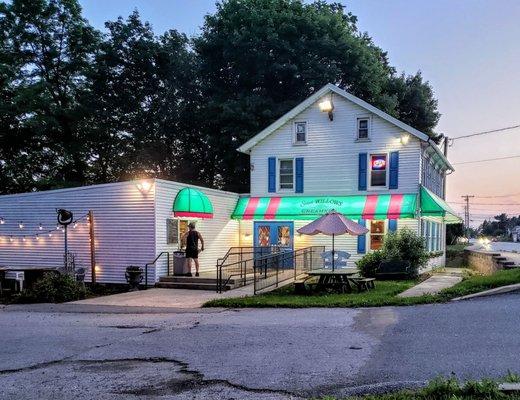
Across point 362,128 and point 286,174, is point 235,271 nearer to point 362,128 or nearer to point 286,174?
point 286,174

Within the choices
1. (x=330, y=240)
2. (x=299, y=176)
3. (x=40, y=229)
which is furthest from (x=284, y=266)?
(x=40, y=229)

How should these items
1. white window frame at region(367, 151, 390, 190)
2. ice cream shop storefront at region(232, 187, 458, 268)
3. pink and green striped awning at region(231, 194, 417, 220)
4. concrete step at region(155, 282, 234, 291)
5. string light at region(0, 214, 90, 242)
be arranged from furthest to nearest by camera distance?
1. white window frame at region(367, 151, 390, 190)
2. ice cream shop storefront at region(232, 187, 458, 268)
3. pink and green striped awning at region(231, 194, 417, 220)
4. string light at region(0, 214, 90, 242)
5. concrete step at region(155, 282, 234, 291)

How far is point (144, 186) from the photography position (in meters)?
16.9

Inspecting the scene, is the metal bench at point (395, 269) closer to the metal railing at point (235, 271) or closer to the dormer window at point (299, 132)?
the metal railing at point (235, 271)

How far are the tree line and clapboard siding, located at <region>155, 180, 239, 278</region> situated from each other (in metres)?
7.52

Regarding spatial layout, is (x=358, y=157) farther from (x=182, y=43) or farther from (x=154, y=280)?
(x=182, y=43)

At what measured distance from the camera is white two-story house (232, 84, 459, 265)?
66.7 ft

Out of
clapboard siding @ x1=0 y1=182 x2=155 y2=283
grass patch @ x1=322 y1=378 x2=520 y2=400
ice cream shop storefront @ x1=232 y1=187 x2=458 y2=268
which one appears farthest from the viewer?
ice cream shop storefront @ x1=232 y1=187 x2=458 y2=268

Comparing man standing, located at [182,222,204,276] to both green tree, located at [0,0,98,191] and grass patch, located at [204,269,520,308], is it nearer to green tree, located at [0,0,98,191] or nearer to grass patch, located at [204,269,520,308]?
grass patch, located at [204,269,520,308]

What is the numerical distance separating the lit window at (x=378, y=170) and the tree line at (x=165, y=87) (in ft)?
29.5

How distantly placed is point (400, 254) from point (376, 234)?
3.04 metres

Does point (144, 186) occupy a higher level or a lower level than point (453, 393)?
higher

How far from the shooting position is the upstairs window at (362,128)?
21391 mm

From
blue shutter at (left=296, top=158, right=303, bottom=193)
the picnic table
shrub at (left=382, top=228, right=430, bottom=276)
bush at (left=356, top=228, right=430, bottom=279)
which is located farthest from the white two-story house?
the picnic table
